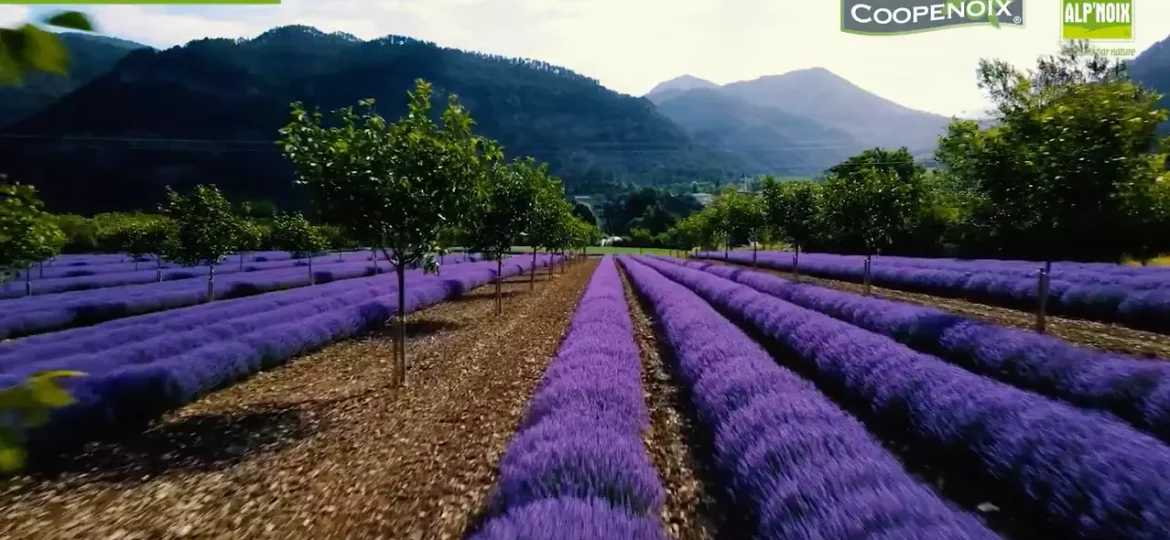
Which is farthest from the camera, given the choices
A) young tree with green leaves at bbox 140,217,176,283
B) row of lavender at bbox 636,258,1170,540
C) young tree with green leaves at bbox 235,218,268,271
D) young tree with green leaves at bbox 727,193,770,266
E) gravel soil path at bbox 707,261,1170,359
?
young tree with green leaves at bbox 727,193,770,266

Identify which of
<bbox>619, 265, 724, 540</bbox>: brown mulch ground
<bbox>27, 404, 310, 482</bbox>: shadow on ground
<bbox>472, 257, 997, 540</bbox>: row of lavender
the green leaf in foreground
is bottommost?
<bbox>619, 265, 724, 540</bbox>: brown mulch ground

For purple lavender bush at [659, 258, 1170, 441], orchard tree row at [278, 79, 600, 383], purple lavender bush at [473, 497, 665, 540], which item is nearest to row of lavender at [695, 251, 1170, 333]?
purple lavender bush at [659, 258, 1170, 441]

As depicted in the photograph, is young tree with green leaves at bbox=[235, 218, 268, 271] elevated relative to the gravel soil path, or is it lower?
elevated

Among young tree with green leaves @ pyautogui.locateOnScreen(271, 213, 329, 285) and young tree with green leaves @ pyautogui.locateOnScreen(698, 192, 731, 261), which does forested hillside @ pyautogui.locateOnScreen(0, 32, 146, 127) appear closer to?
young tree with green leaves @ pyautogui.locateOnScreen(271, 213, 329, 285)

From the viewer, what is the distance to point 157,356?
33.3ft

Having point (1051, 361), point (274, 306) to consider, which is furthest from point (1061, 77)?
point (274, 306)

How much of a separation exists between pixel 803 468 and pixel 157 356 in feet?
32.9

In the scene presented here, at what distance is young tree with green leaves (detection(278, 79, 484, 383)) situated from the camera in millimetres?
10023

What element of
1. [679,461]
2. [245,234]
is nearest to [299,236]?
[245,234]

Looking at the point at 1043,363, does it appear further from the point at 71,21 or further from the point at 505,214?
the point at 505,214

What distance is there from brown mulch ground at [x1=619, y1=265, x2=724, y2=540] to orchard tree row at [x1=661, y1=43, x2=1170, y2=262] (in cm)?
1031

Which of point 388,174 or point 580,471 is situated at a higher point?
point 388,174

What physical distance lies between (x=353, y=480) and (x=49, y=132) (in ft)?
545

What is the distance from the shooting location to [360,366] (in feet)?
39.7
